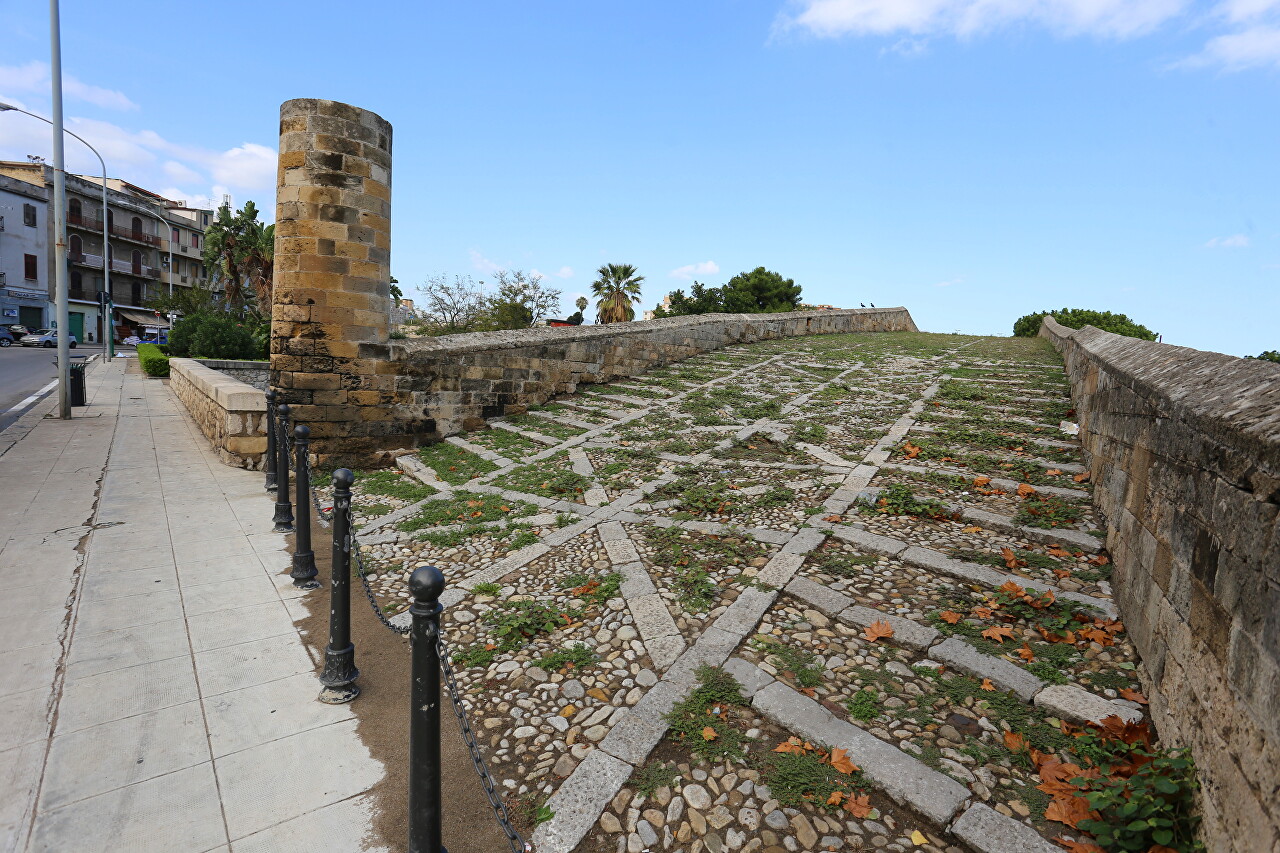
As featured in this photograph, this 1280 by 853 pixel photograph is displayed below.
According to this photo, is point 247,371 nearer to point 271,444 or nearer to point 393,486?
point 271,444

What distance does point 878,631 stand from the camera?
311cm

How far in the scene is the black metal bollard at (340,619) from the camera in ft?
10.0

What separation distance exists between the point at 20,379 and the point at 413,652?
21.8 metres

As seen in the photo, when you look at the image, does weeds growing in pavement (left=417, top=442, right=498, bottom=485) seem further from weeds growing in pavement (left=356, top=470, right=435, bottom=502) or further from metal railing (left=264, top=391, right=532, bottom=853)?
metal railing (left=264, top=391, right=532, bottom=853)

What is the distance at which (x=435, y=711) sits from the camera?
197 cm

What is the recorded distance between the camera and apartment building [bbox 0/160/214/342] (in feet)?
121

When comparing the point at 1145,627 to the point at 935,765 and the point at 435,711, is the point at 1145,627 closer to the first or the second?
the point at 935,765

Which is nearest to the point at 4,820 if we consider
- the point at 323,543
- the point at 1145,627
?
the point at 323,543

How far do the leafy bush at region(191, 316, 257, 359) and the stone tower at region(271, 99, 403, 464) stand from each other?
1559cm

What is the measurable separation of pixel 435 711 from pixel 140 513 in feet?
→ 17.8

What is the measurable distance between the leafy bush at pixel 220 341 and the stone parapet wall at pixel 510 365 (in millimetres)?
15574

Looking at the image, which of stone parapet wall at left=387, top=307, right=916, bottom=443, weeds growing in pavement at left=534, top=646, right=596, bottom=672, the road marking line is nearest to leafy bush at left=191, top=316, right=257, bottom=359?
Result: the road marking line

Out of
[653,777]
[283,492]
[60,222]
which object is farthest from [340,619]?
[60,222]

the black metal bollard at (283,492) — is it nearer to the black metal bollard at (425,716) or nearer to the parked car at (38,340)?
the black metal bollard at (425,716)
